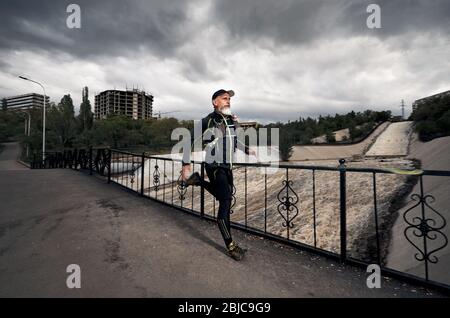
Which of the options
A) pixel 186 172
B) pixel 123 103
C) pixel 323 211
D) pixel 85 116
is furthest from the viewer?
pixel 123 103

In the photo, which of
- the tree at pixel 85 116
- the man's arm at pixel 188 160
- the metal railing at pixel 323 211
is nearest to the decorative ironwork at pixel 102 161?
the metal railing at pixel 323 211

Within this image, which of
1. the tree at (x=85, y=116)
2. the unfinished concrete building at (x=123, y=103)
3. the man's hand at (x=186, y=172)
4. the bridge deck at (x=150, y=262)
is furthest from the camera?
the unfinished concrete building at (x=123, y=103)

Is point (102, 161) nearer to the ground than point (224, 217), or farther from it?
farther from it

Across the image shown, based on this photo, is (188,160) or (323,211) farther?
(323,211)

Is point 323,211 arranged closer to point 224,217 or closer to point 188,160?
point 224,217

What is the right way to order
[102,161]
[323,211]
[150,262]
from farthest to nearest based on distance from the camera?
[102,161], [323,211], [150,262]

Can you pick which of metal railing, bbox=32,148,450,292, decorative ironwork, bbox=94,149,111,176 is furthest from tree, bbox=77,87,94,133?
decorative ironwork, bbox=94,149,111,176

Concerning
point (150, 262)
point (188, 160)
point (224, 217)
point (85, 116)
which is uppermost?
point (85, 116)

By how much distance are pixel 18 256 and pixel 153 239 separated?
1604 mm

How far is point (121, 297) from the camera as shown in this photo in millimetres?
2135

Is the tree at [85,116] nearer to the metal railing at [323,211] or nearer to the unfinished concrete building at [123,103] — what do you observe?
the metal railing at [323,211]

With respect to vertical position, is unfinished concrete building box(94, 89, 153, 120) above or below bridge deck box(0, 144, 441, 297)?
above

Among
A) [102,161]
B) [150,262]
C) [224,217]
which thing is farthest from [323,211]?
[102,161]

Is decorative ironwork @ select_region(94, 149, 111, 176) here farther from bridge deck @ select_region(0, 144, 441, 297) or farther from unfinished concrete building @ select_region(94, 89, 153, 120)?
unfinished concrete building @ select_region(94, 89, 153, 120)
